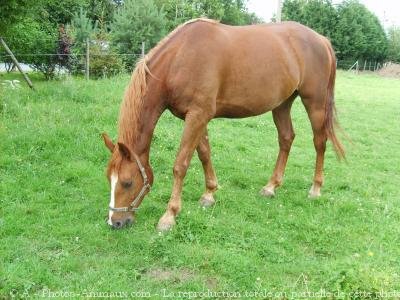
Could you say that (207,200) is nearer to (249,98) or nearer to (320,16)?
(249,98)

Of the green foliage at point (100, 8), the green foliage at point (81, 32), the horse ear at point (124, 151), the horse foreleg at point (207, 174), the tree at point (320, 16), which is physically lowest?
the horse foreleg at point (207, 174)

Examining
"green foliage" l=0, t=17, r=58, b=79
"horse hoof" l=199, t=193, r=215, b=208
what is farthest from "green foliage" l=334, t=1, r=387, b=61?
"horse hoof" l=199, t=193, r=215, b=208

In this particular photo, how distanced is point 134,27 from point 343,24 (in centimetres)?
2709

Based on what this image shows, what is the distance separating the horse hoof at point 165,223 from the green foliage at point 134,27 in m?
13.1

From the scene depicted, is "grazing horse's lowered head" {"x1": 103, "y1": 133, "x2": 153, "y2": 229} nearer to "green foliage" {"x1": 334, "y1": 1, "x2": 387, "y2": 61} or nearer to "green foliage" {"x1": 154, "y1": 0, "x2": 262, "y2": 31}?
"green foliage" {"x1": 154, "y1": 0, "x2": 262, "y2": 31}

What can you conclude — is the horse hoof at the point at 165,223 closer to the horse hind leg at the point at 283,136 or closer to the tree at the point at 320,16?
the horse hind leg at the point at 283,136

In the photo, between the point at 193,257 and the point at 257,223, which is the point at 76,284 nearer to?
the point at 193,257

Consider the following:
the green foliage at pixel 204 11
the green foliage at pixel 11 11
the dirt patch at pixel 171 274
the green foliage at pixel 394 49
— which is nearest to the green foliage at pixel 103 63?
the green foliage at pixel 11 11

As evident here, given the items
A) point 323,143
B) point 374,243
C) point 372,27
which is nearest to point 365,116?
point 323,143

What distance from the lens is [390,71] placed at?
38688 millimetres

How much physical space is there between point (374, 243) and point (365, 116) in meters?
9.00

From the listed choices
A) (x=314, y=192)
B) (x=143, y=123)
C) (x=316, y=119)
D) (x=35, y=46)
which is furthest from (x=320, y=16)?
(x=143, y=123)

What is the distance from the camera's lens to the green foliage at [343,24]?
3941 cm

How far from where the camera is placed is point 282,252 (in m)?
4.21
